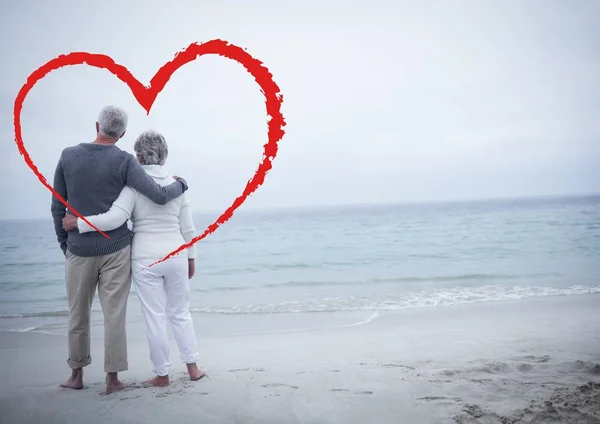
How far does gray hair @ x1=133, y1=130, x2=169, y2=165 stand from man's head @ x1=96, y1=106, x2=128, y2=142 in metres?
0.16

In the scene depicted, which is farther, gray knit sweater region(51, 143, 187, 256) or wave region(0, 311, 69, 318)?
wave region(0, 311, 69, 318)

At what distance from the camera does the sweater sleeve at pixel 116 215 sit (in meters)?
2.88

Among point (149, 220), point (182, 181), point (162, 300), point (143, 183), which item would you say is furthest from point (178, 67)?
point (162, 300)

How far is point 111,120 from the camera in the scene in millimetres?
2990

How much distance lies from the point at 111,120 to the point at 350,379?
2.65 meters

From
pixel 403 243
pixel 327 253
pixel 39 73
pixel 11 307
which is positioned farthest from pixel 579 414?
pixel 403 243

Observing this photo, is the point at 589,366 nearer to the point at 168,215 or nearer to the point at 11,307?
→ the point at 168,215

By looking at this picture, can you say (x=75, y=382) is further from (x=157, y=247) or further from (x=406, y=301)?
(x=406, y=301)

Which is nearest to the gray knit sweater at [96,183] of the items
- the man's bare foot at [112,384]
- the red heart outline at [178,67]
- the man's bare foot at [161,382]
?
the red heart outline at [178,67]

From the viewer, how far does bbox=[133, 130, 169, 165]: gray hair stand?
Answer: 124 inches

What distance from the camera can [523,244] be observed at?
1748cm

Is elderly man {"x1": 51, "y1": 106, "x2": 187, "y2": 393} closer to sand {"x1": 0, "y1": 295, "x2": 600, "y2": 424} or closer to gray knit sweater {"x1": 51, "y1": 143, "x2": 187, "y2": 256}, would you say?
gray knit sweater {"x1": 51, "y1": 143, "x2": 187, "y2": 256}

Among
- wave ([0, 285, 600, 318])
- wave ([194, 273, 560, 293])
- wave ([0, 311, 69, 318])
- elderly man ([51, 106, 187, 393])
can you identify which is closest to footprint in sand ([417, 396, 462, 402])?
elderly man ([51, 106, 187, 393])

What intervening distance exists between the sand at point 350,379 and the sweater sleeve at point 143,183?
1.38m
